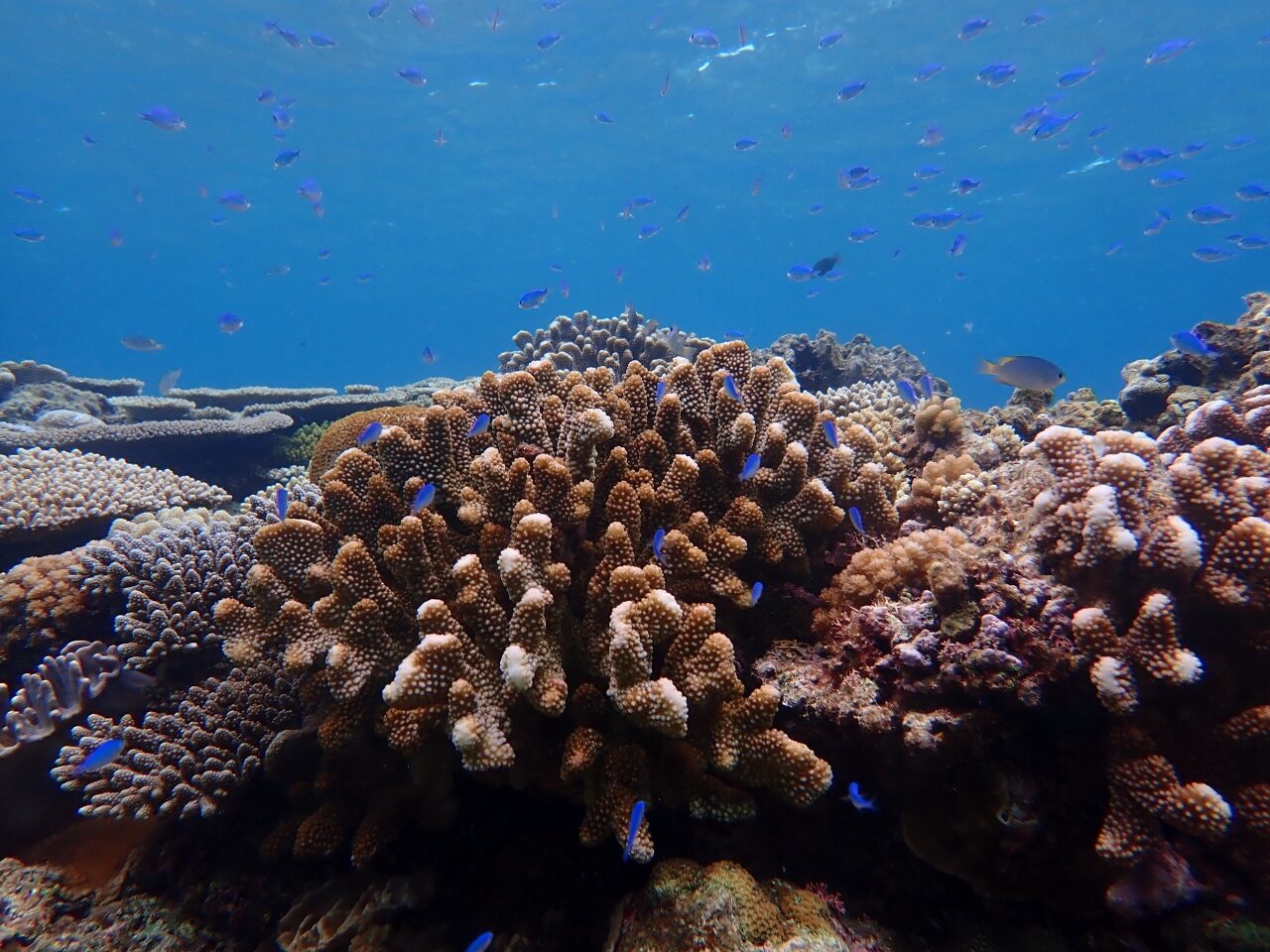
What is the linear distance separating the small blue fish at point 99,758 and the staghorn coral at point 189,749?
1.3 inches

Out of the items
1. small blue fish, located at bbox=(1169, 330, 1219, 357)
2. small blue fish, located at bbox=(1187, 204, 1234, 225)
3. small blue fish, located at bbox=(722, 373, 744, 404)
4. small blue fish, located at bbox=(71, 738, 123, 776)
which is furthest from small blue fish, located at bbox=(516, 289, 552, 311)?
small blue fish, located at bbox=(1187, 204, 1234, 225)

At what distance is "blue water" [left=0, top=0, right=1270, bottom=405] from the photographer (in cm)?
3073

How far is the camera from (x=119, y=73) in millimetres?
35625

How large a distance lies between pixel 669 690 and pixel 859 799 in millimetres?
1023

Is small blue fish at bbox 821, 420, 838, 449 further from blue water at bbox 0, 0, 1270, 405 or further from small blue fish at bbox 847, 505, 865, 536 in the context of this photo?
blue water at bbox 0, 0, 1270, 405

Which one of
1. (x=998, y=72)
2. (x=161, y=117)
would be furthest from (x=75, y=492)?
(x=998, y=72)

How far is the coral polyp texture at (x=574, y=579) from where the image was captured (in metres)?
2.32

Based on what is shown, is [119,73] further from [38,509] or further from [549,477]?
[549,477]

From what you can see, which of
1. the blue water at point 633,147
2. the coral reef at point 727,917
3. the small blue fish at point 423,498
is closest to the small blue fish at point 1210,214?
the blue water at point 633,147

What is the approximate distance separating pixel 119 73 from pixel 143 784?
166 feet

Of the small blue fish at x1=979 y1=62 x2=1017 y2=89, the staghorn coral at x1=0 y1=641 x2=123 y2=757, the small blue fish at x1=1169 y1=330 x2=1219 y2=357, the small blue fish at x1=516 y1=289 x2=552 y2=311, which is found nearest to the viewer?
the staghorn coral at x1=0 y1=641 x2=123 y2=757

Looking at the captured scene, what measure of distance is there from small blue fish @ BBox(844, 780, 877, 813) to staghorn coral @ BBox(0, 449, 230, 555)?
21.5ft

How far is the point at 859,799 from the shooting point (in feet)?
7.97

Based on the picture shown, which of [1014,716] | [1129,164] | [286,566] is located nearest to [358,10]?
[1129,164]
